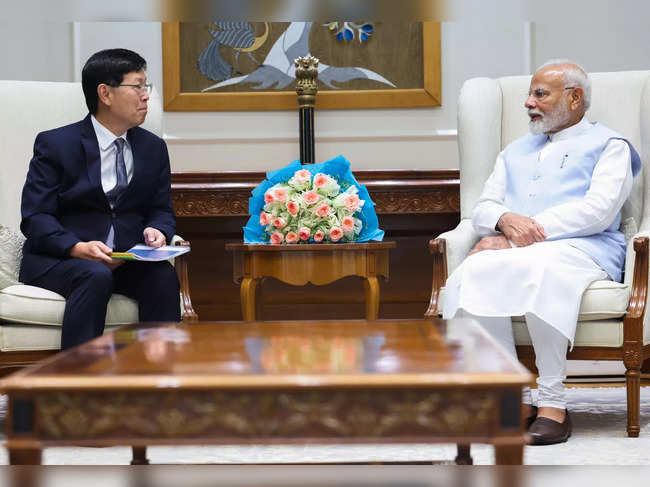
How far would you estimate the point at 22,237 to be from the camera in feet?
11.1

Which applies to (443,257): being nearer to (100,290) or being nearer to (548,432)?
(548,432)

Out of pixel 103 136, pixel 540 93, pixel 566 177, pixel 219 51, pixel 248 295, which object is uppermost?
pixel 219 51

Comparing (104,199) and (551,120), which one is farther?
(551,120)

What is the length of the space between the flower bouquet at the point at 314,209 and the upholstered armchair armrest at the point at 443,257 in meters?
0.33

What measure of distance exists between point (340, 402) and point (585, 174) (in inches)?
102

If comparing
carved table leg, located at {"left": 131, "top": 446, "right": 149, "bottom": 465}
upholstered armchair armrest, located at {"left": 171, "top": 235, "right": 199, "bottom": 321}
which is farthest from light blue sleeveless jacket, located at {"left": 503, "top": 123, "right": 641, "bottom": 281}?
carved table leg, located at {"left": 131, "top": 446, "right": 149, "bottom": 465}

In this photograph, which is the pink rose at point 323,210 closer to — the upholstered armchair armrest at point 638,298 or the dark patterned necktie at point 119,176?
the dark patterned necktie at point 119,176

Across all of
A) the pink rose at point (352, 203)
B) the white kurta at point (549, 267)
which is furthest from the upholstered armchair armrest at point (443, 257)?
the pink rose at point (352, 203)

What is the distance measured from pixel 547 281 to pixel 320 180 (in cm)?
105

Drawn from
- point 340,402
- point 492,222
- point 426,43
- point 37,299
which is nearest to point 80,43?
point 426,43

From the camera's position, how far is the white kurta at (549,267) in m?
2.91

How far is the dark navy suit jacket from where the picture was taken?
316cm

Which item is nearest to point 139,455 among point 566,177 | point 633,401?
point 633,401

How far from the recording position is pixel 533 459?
8.49 feet
